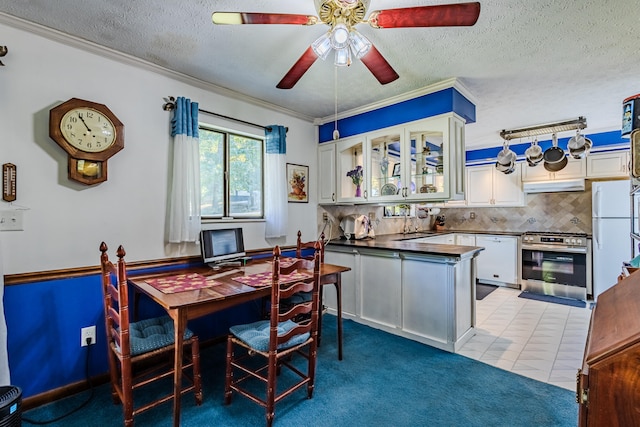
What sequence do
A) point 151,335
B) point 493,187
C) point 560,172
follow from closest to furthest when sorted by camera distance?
1. point 151,335
2. point 560,172
3. point 493,187

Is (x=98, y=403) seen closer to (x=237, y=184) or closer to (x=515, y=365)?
(x=237, y=184)

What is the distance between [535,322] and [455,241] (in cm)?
198

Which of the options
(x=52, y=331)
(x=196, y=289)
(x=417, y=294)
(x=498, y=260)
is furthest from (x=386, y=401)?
(x=498, y=260)

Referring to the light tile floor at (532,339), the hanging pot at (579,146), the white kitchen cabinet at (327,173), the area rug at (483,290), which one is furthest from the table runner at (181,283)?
the hanging pot at (579,146)

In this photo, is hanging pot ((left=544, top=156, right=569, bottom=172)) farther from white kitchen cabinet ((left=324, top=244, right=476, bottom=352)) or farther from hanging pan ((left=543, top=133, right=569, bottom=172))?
white kitchen cabinet ((left=324, top=244, right=476, bottom=352))

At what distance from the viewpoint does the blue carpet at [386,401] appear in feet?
5.67

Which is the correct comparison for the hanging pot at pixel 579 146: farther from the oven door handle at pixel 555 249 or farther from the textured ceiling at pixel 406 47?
the oven door handle at pixel 555 249

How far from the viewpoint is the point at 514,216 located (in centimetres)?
516

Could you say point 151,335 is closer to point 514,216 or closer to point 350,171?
point 350,171

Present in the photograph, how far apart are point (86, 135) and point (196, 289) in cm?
130

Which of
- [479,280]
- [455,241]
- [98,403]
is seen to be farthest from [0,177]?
[479,280]

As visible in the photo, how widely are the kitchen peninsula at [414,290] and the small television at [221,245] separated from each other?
3.98 ft

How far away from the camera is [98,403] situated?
6.17 feet

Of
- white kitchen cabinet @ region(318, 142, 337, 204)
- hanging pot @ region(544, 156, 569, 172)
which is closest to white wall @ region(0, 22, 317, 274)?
white kitchen cabinet @ region(318, 142, 337, 204)
